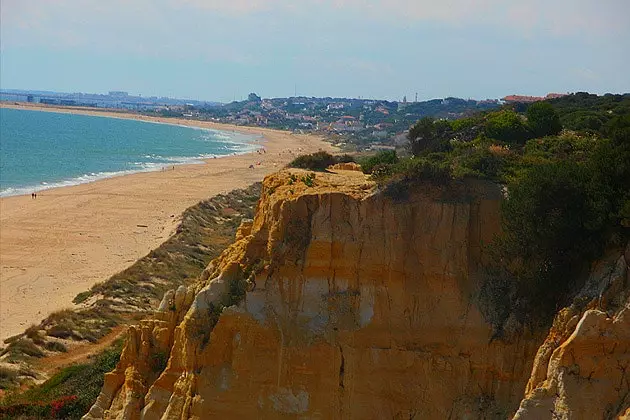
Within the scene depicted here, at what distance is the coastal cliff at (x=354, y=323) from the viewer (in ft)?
39.1

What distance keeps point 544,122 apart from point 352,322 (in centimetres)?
1174

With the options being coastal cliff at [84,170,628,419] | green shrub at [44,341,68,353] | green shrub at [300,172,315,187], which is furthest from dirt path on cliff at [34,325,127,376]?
green shrub at [300,172,315,187]

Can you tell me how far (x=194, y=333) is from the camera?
12852 millimetres

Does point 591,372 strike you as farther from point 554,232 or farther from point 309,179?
point 309,179

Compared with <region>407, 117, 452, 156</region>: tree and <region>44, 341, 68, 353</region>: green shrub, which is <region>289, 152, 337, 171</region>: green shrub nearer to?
<region>407, 117, 452, 156</region>: tree

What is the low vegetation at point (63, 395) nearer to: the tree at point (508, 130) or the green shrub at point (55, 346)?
the green shrub at point (55, 346)

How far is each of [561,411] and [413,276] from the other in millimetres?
3471

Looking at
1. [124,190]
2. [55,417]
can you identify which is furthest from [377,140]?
[55,417]

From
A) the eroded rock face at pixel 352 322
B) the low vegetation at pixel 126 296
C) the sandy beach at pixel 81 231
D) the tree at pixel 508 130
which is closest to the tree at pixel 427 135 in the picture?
the tree at pixel 508 130

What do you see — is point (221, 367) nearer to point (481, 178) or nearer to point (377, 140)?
point (481, 178)

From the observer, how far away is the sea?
265 ft

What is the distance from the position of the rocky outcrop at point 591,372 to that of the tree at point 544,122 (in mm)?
11544

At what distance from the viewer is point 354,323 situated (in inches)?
484

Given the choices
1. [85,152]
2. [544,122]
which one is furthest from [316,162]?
[85,152]
